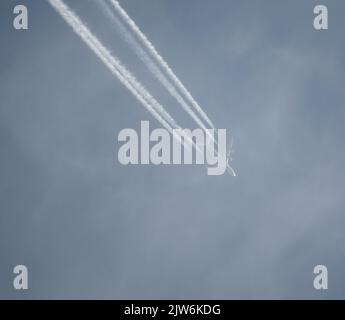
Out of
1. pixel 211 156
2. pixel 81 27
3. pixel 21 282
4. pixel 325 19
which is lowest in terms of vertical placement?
pixel 21 282

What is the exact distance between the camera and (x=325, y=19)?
→ 23.9m
